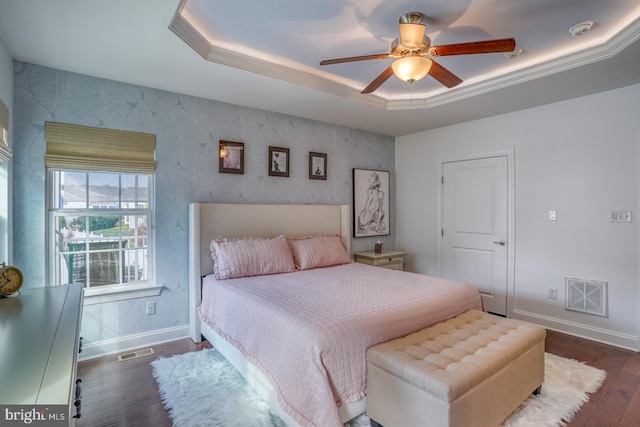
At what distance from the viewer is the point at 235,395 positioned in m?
2.27

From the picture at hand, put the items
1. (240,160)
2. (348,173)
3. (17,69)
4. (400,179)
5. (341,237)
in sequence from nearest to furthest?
1. (17,69)
2. (240,160)
3. (341,237)
4. (348,173)
5. (400,179)

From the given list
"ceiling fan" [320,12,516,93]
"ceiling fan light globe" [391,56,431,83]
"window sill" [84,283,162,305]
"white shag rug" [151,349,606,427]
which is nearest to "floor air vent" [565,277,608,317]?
"white shag rug" [151,349,606,427]

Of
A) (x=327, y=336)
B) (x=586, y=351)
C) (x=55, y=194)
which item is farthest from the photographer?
(x=586, y=351)

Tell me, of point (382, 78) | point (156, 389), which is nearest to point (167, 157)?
point (156, 389)

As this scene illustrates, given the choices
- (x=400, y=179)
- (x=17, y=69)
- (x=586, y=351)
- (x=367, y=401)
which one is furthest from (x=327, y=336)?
(x=400, y=179)

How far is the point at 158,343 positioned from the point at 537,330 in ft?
10.1

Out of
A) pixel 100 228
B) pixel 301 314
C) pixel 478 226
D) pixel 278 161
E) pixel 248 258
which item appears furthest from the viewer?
pixel 478 226

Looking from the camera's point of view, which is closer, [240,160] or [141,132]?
[141,132]

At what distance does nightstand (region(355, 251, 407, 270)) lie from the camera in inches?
172

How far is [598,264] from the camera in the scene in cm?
325

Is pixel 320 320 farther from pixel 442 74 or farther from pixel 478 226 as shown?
pixel 478 226

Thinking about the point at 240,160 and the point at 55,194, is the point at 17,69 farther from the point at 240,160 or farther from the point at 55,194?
the point at 240,160

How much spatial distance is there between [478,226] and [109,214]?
4002mm

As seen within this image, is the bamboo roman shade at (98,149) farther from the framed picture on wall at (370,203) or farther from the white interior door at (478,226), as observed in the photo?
the white interior door at (478,226)
